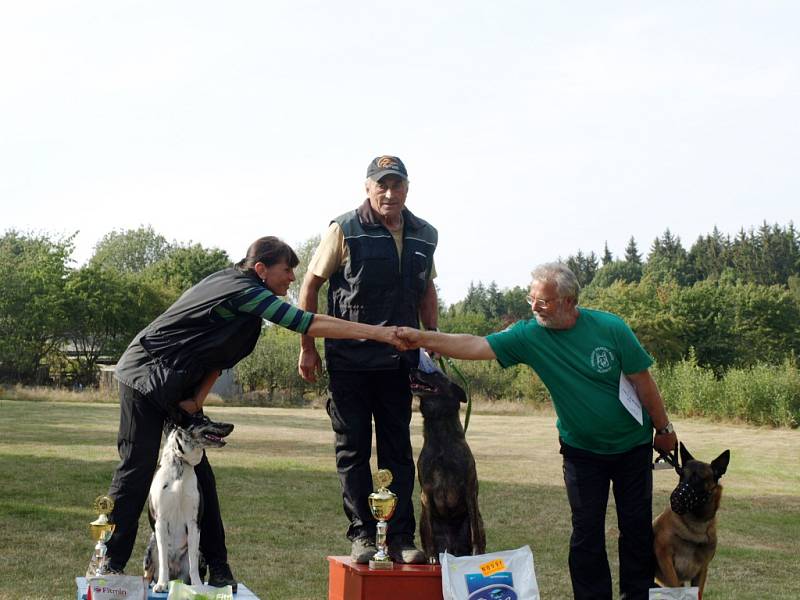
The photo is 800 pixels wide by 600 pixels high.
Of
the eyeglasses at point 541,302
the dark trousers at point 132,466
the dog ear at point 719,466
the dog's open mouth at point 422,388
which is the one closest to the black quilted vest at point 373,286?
the dog's open mouth at point 422,388

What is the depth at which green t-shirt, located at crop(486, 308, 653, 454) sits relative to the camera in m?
4.25

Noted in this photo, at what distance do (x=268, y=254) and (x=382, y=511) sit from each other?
4.03 ft

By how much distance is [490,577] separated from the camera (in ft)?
13.3

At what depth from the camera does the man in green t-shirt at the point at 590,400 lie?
425 cm

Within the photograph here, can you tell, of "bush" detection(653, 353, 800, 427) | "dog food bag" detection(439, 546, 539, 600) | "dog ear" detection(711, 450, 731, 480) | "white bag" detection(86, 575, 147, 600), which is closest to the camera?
"white bag" detection(86, 575, 147, 600)

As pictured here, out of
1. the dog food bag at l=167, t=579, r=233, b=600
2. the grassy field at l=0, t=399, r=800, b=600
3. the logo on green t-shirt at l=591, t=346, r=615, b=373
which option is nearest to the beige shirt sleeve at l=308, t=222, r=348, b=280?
the logo on green t-shirt at l=591, t=346, r=615, b=373

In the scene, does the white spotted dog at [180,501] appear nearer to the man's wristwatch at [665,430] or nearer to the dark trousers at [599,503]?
the dark trousers at [599,503]

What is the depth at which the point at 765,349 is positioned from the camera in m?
34.9

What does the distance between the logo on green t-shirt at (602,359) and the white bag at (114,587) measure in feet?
6.89

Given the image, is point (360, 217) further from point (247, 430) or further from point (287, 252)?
point (247, 430)

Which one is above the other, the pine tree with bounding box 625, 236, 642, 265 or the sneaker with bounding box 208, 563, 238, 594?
the pine tree with bounding box 625, 236, 642, 265

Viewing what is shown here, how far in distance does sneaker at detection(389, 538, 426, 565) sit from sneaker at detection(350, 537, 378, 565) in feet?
0.37

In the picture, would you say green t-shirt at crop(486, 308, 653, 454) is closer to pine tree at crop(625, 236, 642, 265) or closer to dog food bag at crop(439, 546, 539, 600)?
dog food bag at crop(439, 546, 539, 600)

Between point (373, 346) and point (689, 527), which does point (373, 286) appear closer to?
point (373, 346)
